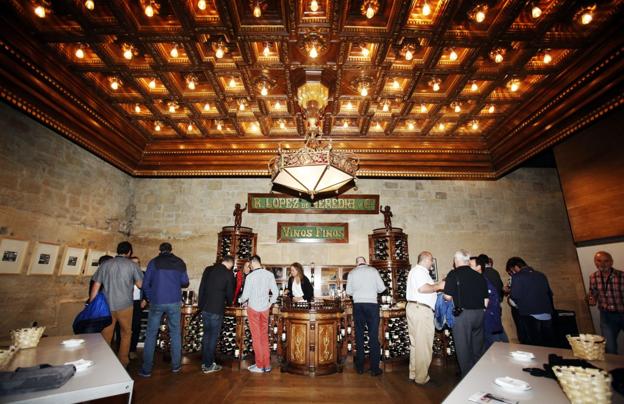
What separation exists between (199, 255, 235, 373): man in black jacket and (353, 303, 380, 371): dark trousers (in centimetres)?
233

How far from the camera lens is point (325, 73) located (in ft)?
16.5

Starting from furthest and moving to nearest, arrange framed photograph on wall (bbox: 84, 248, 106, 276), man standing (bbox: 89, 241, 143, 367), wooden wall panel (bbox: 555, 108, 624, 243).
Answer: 1. framed photograph on wall (bbox: 84, 248, 106, 276)
2. wooden wall panel (bbox: 555, 108, 624, 243)
3. man standing (bbox: 89, 241, 143, 367)

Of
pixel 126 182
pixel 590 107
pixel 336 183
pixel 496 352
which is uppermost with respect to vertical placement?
pixel 590 107

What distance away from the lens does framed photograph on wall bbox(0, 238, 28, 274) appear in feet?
15.2

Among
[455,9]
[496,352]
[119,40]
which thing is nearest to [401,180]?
[455,9]

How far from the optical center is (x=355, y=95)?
566 cm

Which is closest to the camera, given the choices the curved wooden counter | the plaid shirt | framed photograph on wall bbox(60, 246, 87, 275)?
the plaid shirt

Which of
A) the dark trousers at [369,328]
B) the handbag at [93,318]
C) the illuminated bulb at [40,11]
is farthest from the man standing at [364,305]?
the illuminated bulb at [40,11]

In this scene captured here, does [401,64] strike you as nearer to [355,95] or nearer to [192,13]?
[355,95]

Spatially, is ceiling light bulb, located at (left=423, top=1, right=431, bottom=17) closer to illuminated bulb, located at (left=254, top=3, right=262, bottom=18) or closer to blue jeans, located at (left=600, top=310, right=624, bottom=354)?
illuminated bulb, located at (left=254, top=3, right=262, bottom=18)

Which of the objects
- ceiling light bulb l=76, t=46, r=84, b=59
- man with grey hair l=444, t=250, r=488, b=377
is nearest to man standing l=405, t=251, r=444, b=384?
man with grey hair l=444, t=250, r=488, b=377

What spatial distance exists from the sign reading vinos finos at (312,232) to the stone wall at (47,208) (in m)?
4.27

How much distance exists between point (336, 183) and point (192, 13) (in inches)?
133

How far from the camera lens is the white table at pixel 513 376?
1565mm
